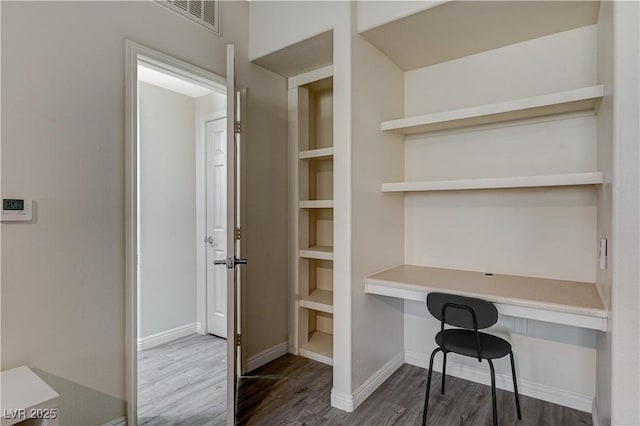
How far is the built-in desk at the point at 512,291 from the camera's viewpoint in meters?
1.58

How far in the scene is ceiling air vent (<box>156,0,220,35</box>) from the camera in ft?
6.91

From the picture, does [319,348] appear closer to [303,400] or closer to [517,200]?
[303,400]

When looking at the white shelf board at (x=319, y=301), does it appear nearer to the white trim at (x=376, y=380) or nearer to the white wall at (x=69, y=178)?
the white trim at (x=376, y=380)

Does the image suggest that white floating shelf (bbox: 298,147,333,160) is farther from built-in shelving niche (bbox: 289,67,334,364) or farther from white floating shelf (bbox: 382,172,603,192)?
white floating shelf (bbox: 382,172,603,192)

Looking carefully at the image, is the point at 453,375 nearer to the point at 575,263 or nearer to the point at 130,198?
the point at 575,263

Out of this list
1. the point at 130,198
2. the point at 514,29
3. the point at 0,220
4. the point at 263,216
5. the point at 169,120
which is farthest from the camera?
the point at 169,120

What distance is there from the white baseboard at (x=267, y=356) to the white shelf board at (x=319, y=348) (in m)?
0.16

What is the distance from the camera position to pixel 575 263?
2.05 metres

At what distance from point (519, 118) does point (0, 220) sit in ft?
9.41

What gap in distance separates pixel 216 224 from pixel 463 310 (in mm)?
2376

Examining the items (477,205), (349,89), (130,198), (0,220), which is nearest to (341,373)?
(477,205)

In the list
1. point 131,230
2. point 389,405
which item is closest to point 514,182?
point 389,405

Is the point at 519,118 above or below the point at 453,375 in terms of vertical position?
above

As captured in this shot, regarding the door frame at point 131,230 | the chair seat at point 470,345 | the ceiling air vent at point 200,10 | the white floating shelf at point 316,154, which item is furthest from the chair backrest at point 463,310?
the ceiling air vent at point 200,10
